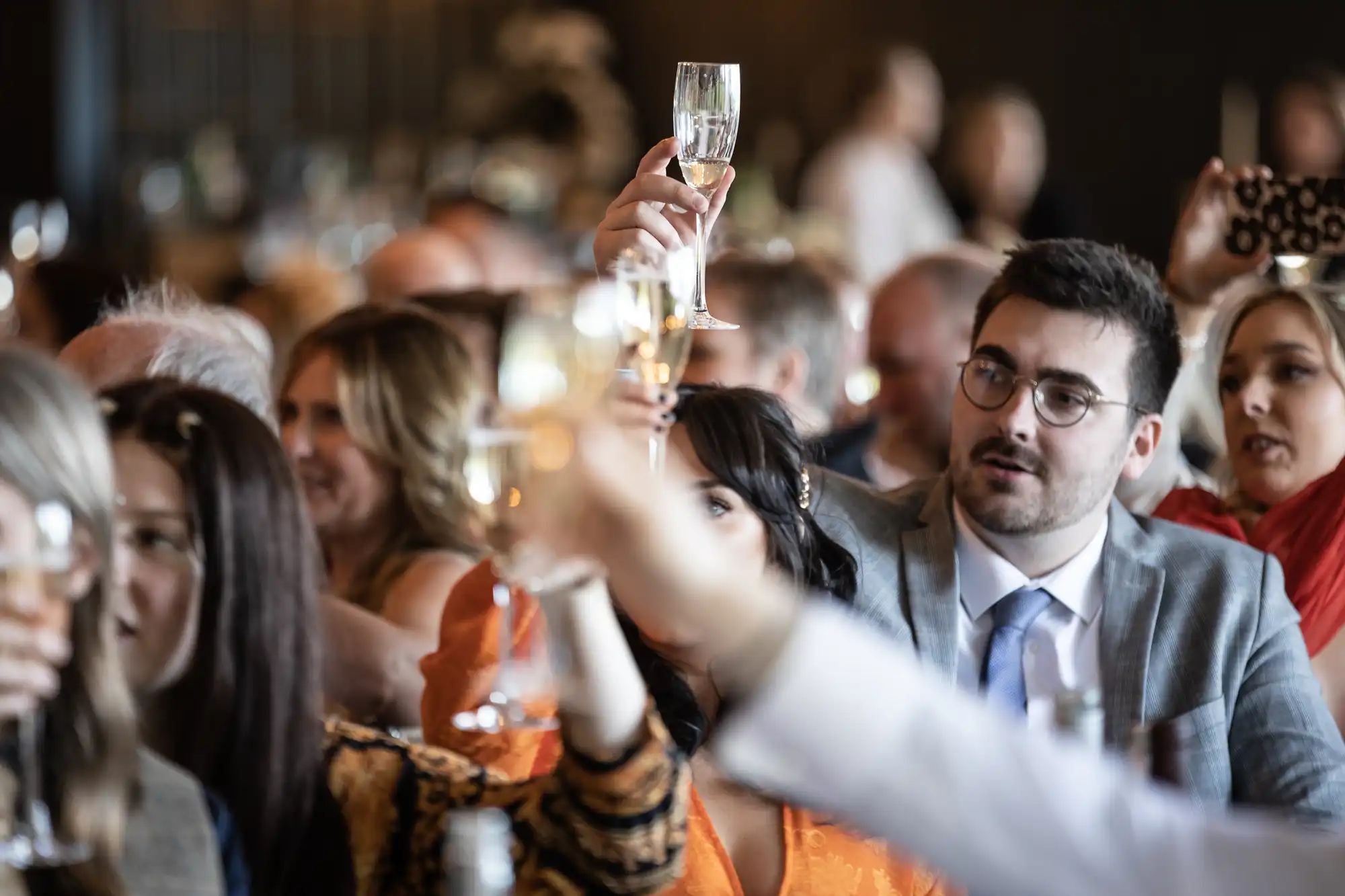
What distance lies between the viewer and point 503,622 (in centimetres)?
249

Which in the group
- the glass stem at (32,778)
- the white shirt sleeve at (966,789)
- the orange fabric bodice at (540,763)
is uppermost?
the white shirt sleeve at (966,789)

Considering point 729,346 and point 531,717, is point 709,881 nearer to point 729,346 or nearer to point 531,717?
point 531,717

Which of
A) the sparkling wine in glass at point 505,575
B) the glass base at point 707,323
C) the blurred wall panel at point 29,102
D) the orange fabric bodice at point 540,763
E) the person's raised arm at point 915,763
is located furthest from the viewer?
the blurred wall panel at point 29,102

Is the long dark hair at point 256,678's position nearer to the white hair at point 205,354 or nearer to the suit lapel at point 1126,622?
the white hair at point 205,354

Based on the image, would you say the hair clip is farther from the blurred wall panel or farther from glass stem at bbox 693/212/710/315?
the blurred wall panel

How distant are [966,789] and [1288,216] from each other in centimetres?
204

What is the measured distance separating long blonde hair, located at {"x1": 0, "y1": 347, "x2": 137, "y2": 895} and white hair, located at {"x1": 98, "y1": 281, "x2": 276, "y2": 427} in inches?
40.5

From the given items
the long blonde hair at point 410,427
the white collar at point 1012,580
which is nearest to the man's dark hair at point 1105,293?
the white collar at point 1012,580

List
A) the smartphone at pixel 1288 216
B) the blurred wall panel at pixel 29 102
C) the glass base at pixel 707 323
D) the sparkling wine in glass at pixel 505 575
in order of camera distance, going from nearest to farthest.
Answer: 1. the sparkling wine in glass at pixel 505 575
2. the glass base at pixel 707 323
3. the smartphone at pixel 1288 216
4. the blurred wall panel at pixel 29 102

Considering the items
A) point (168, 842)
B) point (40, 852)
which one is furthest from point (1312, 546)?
point (40, 852)

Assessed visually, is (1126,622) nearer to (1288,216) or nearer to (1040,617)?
(1040,617)

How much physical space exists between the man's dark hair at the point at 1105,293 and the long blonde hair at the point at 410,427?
94 cm

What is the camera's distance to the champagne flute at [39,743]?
1.51 metres

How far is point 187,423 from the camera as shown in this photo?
191 centimetres
